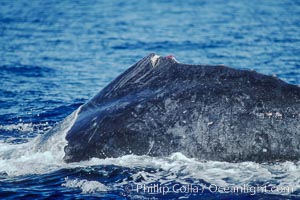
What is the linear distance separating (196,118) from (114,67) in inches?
473

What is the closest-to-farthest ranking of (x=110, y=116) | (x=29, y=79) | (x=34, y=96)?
(x=110, y=116) < (x=34, y=96) < (x=29, y=79)

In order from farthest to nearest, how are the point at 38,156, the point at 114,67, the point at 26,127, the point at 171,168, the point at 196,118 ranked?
1. the point at 114,67
2. the point at 26,127
3. the point at 38,156
4. the point at 196,118
5. the point at 171,168

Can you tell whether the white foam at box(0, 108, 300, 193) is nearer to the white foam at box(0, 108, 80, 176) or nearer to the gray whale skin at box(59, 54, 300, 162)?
the white foam at box(0, 108, 80, 176)

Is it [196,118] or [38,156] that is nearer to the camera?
[196,118]

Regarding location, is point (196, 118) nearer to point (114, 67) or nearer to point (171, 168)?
point (171, 168)

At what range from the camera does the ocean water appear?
8398 mm

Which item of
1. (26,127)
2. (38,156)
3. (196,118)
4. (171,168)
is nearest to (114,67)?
(26,127)

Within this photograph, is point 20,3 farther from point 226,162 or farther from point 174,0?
point 226,162

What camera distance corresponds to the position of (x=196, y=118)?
29.0 feet

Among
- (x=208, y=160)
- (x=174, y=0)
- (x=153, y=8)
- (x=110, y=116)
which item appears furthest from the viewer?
(x=174, y=0)

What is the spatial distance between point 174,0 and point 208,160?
32.3 metres

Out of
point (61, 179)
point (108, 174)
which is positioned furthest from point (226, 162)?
point (61, 179)

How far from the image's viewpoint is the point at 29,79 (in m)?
18.6

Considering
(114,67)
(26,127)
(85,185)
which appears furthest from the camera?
(114,67)
